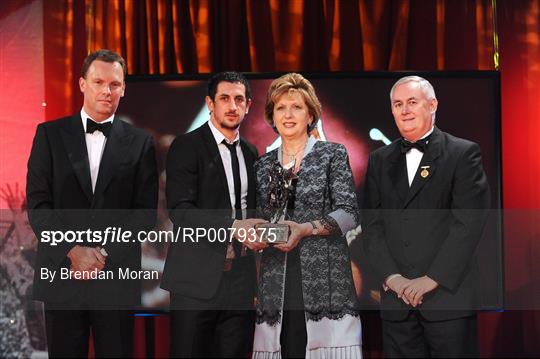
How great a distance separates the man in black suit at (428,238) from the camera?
11.5 ft

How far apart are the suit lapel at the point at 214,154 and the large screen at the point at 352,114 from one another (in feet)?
1.95

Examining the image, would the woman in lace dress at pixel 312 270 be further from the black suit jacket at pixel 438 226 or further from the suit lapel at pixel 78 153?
the suit lapel at pixel 78 153

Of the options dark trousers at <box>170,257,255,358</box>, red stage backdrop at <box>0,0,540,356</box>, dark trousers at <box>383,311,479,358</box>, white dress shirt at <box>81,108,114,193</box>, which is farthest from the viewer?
red stage backdrop at <box>0,0,540,356</box>

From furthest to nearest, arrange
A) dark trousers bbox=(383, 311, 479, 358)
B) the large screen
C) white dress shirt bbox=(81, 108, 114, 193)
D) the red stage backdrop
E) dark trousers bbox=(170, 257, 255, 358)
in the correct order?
the red stage backdrop < the large screen < white dress shirt bbox=(81, 108, 114, 193) < dark trousers bbox=(170, 257, 255, 358) < dark trousers bbox=(383, 311, 479, 358)

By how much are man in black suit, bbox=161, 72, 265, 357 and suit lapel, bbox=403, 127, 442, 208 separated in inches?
27.7

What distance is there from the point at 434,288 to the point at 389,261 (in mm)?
227

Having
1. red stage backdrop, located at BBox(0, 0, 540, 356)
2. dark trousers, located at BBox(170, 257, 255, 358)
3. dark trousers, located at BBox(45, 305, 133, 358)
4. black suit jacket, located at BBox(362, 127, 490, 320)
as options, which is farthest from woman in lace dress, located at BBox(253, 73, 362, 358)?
red stage backdrop, located at BBox(0, 0, 540, 356)

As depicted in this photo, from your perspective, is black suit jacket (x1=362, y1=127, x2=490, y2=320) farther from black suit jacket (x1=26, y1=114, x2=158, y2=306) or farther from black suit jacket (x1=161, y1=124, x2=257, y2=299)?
black suit jacket (x1=26, y1=114, x2=158, y2=306)

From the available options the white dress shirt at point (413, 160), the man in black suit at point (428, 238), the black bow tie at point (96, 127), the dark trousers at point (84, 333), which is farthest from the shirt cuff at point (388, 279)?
the black bow tie at point (96, 127)

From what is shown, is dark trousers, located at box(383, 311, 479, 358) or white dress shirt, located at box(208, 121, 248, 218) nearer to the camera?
dark trousers, located at box(383, 311, 479, 358)

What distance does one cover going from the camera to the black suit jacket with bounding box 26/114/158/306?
364 cm

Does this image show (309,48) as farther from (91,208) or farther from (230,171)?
(91,208)

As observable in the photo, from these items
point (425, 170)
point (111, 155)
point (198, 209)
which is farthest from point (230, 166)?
point (425, 170)

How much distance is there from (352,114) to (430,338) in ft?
4.44
